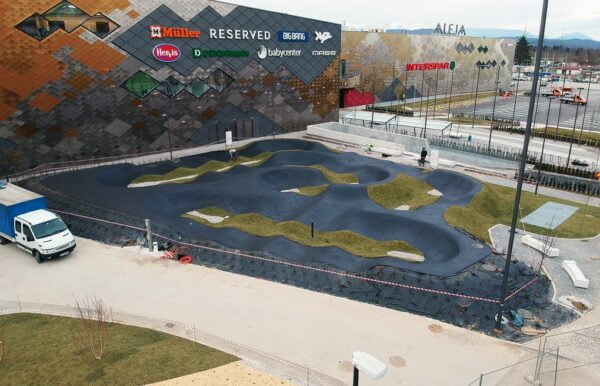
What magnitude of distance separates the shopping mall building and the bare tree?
27.3m

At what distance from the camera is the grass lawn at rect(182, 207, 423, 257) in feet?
87.1

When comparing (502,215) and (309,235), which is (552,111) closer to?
(502,215)

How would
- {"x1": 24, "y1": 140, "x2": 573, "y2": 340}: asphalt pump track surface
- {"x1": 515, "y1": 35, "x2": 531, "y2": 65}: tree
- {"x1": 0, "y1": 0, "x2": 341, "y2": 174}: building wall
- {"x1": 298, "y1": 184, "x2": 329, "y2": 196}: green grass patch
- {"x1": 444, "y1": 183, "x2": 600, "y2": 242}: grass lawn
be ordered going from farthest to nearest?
{"x1": 515, "y1": 35, "x2": 531, "y2": 65}: tree → {"x1": 0, "y1": 0, "x2": 341, "y2": 174}: building wall → {"x1": 298, "y1": 184, "x2": 329, "y2": 196}: green grass patch → {"x1": 444, "y1": 183, "x2": 600, "y2": 242}: grass lawn → {"x1": 24, "y1": 140, "x2": 573, "y2": 340}: asphalt pump track surface

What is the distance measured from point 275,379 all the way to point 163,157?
37036 mm

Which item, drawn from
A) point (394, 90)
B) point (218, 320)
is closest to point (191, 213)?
point (218, 320)

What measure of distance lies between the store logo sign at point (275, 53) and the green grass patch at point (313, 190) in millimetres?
24130

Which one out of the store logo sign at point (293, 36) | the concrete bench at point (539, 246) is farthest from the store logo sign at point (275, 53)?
the concrete bench at point (539, 246)

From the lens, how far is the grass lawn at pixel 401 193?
3506cm

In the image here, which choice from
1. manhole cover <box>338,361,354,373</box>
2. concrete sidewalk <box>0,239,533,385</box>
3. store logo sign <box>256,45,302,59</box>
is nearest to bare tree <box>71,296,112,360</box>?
concrete sidewalk <box>0,239,533,385</box>

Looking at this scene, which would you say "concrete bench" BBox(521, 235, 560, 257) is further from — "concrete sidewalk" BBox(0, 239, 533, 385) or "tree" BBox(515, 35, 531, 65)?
"tree" BBox(515, 35, 531, 65)

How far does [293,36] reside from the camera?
→ 188ft

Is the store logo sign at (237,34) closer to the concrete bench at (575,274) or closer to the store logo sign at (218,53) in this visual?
the store logo sign at (218,53)

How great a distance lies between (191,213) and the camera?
32.1m

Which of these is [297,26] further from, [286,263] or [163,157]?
[286,263]
